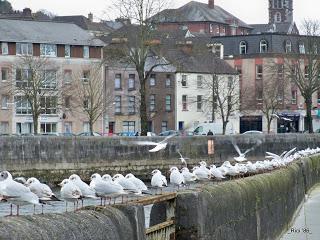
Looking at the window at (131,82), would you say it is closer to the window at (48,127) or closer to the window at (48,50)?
the window at (48,50)

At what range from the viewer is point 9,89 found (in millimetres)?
80188

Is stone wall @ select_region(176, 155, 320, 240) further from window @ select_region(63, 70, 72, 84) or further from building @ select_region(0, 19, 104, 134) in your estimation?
window @ select_region(63, 70, 72, 84)

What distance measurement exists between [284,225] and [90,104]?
64.3m

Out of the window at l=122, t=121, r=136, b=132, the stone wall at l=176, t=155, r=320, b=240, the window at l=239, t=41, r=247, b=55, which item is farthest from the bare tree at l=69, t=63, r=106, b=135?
the stone wall at l=176, t=155, r=320, b=240

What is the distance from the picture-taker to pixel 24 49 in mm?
82938

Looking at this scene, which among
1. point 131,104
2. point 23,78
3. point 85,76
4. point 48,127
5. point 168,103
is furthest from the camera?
A: point 168,103

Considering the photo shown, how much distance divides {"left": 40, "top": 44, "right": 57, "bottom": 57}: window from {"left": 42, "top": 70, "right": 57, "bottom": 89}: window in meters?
3.82

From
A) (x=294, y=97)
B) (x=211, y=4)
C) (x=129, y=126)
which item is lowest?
(x=129, y=126)

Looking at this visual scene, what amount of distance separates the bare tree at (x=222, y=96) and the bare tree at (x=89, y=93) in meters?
10.6

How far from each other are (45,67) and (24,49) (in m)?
3.36

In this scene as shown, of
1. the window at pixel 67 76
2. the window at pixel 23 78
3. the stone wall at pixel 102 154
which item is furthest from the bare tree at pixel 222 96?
the stone wall at pixel 102 154

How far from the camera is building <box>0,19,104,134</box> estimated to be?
261 ft

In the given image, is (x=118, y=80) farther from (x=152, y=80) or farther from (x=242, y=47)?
(x=242, y=47)

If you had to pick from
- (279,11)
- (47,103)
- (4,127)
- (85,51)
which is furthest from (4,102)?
(279,11)
